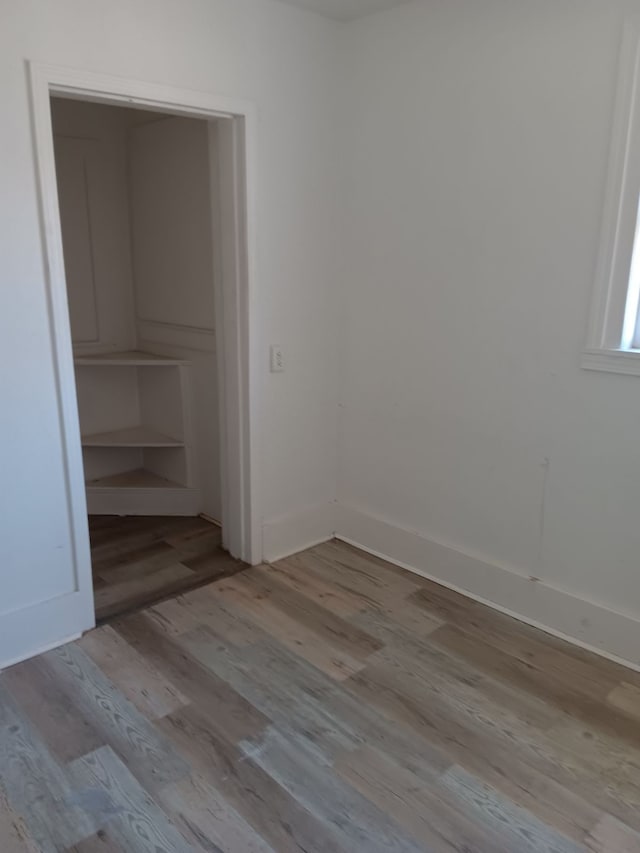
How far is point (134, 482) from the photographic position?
3.99 metres

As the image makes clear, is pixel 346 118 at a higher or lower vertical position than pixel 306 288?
higher

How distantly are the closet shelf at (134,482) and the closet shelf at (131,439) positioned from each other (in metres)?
0.26

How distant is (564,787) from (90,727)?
1.50m

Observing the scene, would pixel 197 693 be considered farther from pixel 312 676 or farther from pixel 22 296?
pixel 22 296

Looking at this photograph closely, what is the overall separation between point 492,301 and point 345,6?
56.1 inches

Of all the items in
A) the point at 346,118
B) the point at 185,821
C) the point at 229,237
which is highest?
the point at 346,118

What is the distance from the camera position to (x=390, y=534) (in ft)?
10.9

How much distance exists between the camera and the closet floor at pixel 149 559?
299cm

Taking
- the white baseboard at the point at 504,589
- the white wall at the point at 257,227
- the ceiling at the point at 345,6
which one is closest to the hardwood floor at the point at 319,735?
the white baseboard at the point at 504,589

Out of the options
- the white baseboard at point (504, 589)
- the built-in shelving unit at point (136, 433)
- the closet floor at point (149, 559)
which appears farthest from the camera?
the built-in shelving unit at point (136, 433)

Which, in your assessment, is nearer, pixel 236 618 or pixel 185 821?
pixel 185 821

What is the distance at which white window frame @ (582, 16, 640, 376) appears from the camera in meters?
2.21

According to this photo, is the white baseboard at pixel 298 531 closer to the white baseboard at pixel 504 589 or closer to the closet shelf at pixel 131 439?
the white baseboard at pixel 504 589

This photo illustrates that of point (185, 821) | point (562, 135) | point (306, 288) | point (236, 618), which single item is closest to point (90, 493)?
point (236, 618)
